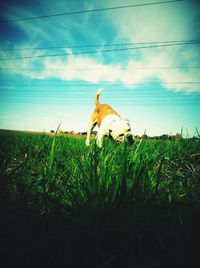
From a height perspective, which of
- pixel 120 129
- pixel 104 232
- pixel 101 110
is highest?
pixel 101 110

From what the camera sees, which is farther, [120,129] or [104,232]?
[120,129]

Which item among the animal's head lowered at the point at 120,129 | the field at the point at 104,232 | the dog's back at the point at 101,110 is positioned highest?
the dog's back at the point at 101,110

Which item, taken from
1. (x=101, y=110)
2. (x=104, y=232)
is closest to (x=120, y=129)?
(x=101, y=110)

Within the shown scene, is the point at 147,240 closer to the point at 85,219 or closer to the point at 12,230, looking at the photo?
the point at 85,219

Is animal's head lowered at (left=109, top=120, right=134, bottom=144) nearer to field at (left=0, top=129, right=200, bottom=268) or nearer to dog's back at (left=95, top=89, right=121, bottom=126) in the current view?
dog's back at (left=95, top=89, right=121, bottom=126)

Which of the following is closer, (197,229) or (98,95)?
(197,229)

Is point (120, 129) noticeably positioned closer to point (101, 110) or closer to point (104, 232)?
point (101, 110)

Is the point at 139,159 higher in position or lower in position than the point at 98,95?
lower

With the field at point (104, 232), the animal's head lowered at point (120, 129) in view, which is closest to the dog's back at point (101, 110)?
the animal's head lowered at point (120, 129)

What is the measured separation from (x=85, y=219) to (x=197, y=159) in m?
2.37

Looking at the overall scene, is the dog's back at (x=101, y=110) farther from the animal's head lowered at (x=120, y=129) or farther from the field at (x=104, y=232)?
the field at (x=104, y=232)

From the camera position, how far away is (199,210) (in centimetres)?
126

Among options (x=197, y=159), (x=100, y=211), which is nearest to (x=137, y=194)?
(x=100, y=211)

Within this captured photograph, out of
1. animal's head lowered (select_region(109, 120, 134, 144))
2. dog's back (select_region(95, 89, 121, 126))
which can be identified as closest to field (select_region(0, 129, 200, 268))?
animal's head lowered (select_region(109, 120, 134, 144))
